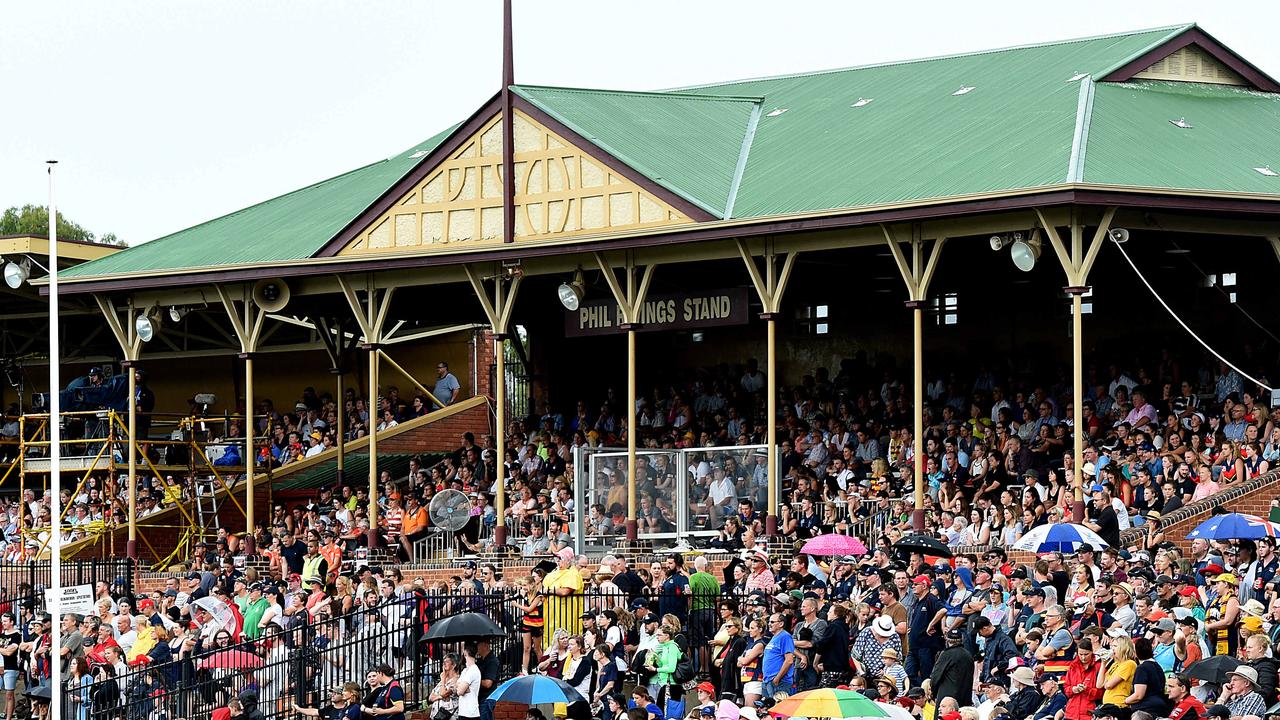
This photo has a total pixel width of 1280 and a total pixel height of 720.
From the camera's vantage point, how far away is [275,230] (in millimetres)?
36219

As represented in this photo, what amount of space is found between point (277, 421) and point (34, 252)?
5659 mm

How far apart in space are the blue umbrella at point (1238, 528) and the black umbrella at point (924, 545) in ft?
10.2

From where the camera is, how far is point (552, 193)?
104ft

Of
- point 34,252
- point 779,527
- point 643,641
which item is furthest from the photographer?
point 34,252

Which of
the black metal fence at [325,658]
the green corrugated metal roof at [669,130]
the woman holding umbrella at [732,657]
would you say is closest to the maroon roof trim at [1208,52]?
the green corrugated metal roof at [669,130]

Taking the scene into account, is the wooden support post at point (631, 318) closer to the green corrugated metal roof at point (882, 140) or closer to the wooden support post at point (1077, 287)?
the green corrugated metal roof at point (882, 140)

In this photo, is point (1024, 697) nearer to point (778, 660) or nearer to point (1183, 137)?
point (778, 660)

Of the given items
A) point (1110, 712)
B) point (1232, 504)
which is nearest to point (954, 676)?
point (1110, 712)

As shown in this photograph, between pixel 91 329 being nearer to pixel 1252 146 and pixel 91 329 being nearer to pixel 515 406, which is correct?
pixel 515 406

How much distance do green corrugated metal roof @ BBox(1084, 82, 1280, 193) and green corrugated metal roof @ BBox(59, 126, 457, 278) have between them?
1119 centimetres

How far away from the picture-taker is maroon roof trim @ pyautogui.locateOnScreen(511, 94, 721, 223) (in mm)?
30211

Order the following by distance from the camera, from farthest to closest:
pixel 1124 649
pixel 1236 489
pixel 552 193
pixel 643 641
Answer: pixel 552 193 → pixel 1236 489 → pixel 643 641 → pixel 1124 649

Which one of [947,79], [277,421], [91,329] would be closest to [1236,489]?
[947,79]

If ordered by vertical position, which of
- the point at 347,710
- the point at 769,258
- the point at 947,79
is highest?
the point at 947,79
